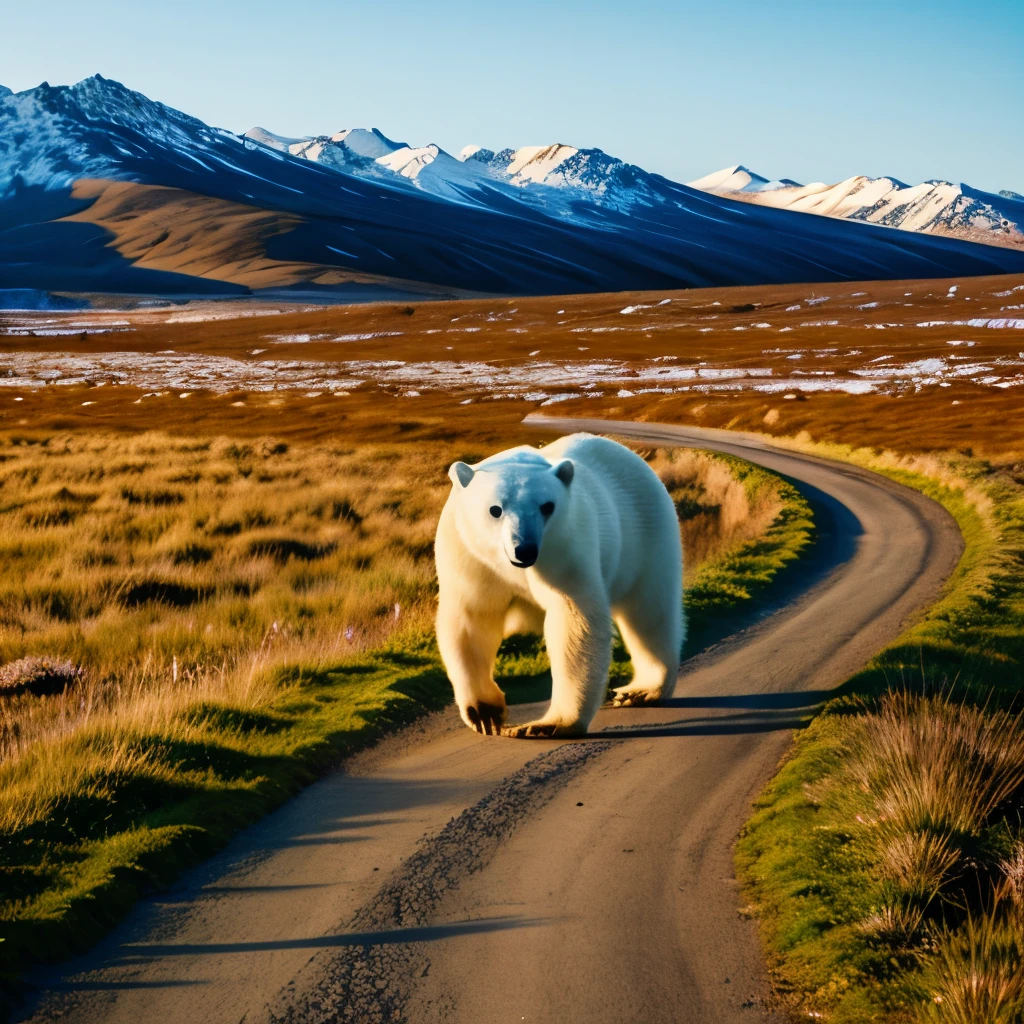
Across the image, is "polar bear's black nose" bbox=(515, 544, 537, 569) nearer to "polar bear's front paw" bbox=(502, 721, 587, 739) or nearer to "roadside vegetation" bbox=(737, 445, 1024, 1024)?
"polar bear's front paw" bbox=(502, 721, 587, 739)

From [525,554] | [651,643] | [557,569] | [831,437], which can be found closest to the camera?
[525,554]

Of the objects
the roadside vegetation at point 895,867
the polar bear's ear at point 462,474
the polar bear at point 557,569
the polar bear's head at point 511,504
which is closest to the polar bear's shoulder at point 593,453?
the polar bear at point 557,569

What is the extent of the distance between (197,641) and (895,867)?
9485mm

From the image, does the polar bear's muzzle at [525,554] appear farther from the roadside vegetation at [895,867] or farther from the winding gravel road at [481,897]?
the roadside vegetation at [895,867]

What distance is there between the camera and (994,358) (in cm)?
7544

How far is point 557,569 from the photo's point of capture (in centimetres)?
732

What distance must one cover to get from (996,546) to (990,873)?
46.7 feet

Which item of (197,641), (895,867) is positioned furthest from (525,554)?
(197,641)

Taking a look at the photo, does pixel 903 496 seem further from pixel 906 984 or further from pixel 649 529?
pixel 906 984

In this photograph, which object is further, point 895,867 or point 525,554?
point 525,554

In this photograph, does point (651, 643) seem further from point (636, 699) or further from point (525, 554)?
point (525, 554)

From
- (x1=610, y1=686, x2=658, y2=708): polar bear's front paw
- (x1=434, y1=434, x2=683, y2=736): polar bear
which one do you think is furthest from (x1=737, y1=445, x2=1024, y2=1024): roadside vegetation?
(x1=434, y1=434, x2=683, y2=736): polar bear

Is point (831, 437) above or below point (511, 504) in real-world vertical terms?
below

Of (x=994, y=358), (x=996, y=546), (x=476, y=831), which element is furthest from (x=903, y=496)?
(x=994, y=358)
